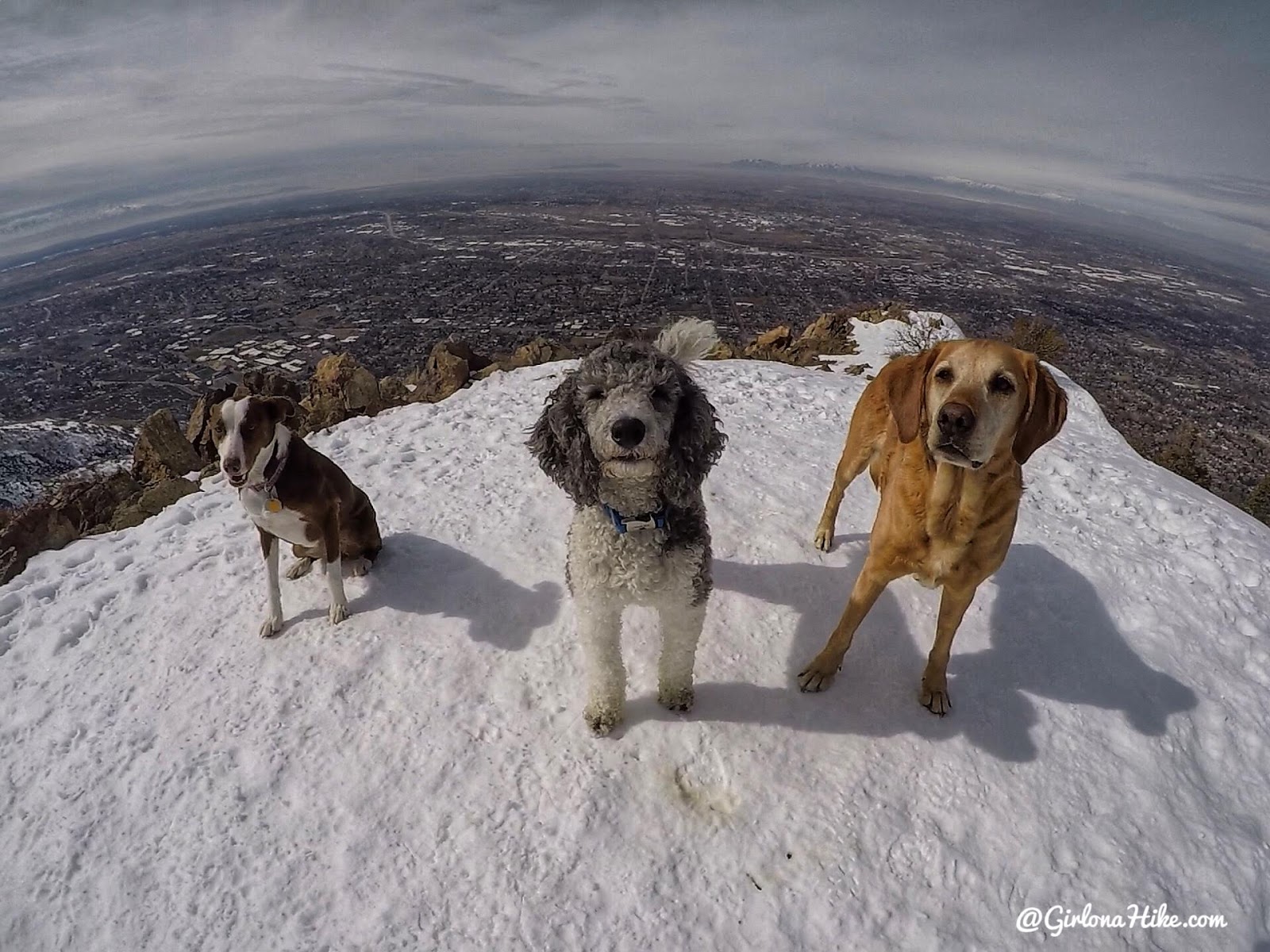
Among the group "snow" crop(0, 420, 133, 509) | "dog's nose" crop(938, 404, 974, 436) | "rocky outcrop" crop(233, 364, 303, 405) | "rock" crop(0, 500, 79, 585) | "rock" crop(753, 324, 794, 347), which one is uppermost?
"dog's nose" crop(938, 404, 974, 436)

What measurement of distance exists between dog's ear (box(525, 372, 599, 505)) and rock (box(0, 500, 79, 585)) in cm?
590

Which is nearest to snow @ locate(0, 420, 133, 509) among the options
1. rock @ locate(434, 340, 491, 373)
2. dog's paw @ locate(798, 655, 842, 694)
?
rock @ locate(434, 340, 491, 373)

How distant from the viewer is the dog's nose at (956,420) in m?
2.82

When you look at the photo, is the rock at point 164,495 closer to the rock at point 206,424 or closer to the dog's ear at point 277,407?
the rock at point 206,424

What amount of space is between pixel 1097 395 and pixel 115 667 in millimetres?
44156

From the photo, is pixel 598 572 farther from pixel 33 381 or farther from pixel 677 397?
pixel 33 381

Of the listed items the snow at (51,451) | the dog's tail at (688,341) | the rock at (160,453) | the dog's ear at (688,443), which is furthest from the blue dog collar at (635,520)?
the snow at (51,451)

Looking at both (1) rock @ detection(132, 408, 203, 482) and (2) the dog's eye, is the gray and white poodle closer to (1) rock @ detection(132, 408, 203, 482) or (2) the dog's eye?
(2) the dog's eye

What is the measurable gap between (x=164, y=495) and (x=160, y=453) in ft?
6.51

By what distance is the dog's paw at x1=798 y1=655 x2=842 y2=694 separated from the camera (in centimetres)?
409

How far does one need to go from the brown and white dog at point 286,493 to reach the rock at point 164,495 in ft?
9.21

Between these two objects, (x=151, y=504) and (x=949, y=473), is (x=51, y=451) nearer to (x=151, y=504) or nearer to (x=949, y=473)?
(x=151, y=504)

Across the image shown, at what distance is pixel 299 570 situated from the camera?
16.8 feet

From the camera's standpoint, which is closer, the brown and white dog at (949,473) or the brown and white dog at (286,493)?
the brown and white dog at (949,473)
